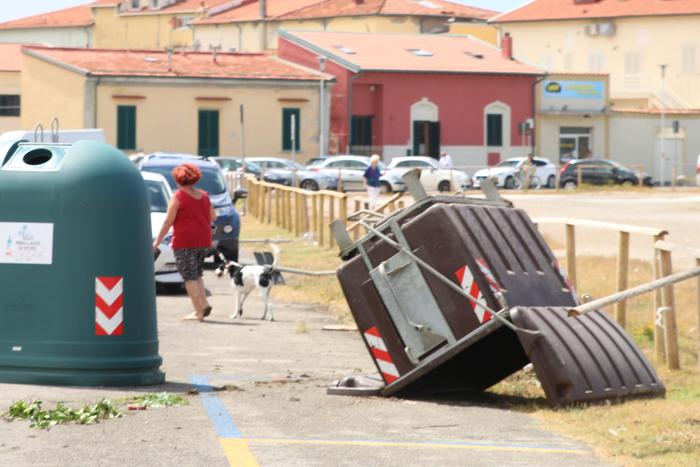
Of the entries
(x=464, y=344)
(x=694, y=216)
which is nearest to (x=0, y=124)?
(x=694, y=216)

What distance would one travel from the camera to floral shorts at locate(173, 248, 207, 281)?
15.8m

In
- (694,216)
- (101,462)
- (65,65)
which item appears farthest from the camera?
(65,65)

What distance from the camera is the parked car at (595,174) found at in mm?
64188

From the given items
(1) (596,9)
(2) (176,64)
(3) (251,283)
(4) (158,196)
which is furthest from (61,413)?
(1) (596,9)

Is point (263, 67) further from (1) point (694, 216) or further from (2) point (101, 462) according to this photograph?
(2) point (101, 462)

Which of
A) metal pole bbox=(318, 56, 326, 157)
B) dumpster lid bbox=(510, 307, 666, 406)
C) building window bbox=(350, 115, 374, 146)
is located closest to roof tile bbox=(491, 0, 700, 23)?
building window bbox=(350, 115, 374, 146)

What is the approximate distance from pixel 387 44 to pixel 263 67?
7.86 metres

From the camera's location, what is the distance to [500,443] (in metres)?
8.86

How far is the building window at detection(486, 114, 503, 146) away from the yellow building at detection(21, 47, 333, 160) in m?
8.79

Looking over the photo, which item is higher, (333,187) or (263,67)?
(263,67)

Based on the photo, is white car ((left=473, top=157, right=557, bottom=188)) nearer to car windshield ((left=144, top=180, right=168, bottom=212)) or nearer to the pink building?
the pink building

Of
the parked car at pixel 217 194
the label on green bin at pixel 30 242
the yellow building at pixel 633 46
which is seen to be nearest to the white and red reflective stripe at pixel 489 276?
the label on green bin at pixel 30 242

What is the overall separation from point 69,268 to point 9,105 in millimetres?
79536

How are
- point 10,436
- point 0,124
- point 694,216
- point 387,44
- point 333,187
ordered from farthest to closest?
1. point 0,124
2. point 387,44
3. point 333,187
4. point 694,216
5. point 10,436
